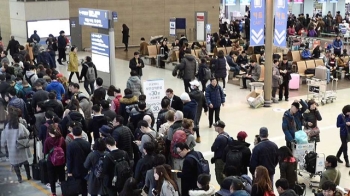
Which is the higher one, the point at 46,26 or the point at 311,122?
the point at 46,26

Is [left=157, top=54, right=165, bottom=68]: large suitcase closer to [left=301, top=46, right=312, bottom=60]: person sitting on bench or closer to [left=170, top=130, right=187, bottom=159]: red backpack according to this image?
[left=301, top=46, right=312, bottom=60]: person sitting on bench

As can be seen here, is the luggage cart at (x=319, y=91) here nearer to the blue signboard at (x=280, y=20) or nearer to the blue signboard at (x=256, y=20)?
the blue signboard at (x=280, y=20)

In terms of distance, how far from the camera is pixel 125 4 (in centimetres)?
3194

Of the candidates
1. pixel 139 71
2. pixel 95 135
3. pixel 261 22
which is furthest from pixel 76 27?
pixel 95 135

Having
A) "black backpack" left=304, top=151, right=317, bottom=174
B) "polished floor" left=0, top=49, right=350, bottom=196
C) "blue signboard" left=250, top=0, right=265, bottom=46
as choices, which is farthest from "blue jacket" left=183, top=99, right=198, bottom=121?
"blue signboard" left=250, top=0, right=265, bottom=46

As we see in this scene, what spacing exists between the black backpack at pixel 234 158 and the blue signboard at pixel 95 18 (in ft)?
30.9

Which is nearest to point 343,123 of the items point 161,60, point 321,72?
point 321,72

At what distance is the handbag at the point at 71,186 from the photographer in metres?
9.35

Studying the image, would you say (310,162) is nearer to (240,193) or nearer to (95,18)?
(240,193)

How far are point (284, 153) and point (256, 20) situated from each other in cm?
835

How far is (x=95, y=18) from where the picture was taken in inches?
712

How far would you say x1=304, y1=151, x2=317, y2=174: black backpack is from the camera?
10.7m

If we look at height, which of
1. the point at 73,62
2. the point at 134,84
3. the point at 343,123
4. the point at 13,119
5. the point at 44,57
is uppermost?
the point at 44,57

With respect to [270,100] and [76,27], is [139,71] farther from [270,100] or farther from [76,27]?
[76,27]
